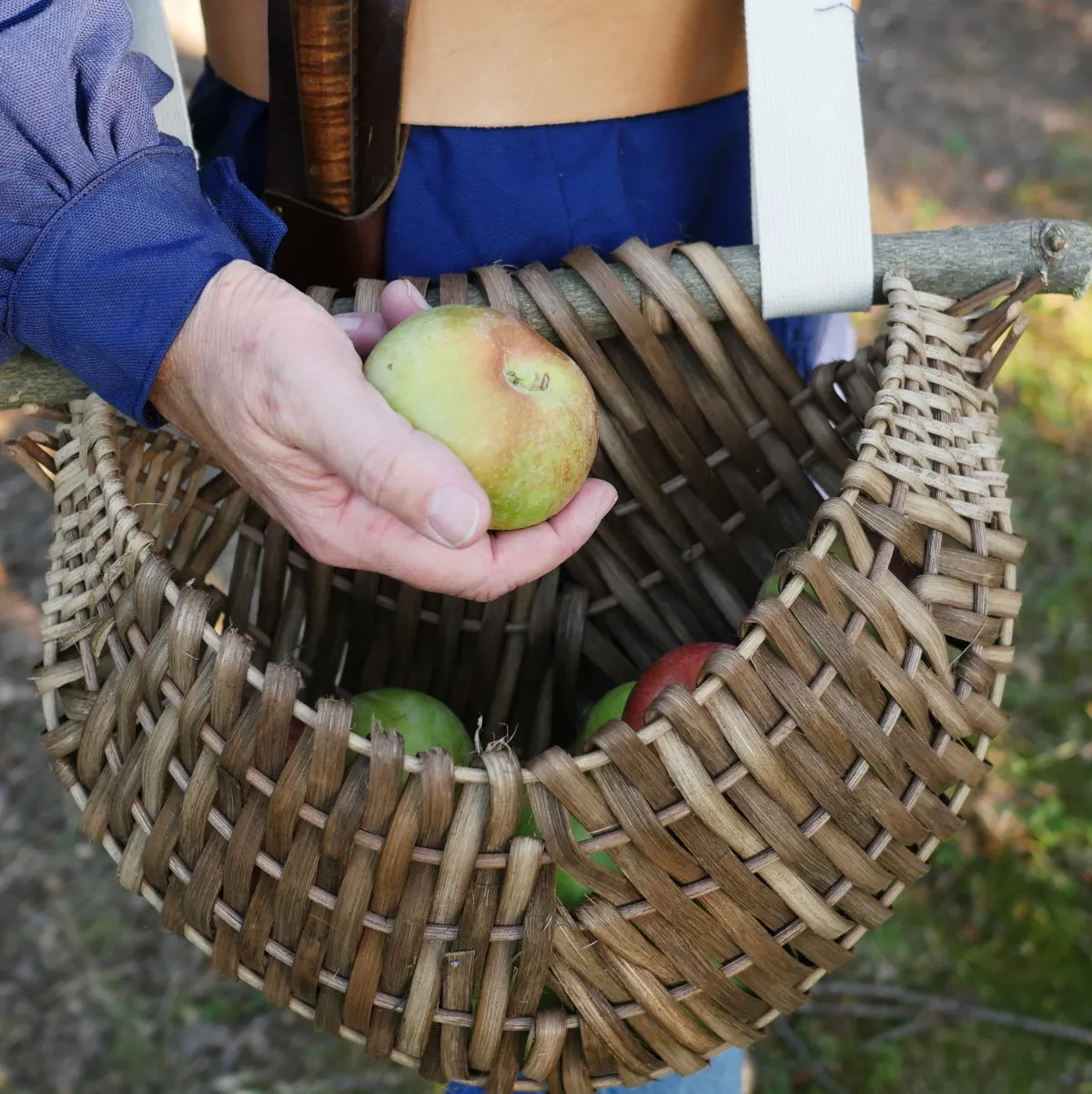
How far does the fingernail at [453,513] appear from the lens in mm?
605

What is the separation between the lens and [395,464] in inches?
23.6

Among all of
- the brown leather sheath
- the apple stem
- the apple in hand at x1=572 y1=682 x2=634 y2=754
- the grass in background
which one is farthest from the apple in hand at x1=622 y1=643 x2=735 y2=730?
the grass in background

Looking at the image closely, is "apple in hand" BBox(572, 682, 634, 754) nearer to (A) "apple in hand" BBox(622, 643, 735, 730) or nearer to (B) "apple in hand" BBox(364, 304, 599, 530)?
(A) "apple in hand" BBox(622, 643, 735, 730)

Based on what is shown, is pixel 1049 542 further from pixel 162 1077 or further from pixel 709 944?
pixel 162 1077

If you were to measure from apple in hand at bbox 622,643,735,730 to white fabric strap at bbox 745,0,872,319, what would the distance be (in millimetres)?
286

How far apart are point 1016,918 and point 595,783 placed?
3.87ft

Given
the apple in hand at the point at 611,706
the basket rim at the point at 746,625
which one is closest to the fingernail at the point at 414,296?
the basket rim at the point at 746,625

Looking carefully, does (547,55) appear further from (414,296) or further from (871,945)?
(871,945)

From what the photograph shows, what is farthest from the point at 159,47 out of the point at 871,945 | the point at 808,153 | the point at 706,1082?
the point at 871,945

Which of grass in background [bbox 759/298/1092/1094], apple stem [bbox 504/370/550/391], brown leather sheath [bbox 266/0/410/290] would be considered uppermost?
brown leather sheath [bbox 266/0/410/290]

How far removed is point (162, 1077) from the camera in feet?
4.89

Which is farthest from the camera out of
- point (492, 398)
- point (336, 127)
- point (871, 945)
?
point (871, 945)

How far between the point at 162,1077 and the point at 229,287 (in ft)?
4.10

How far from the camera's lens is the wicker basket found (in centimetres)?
66
